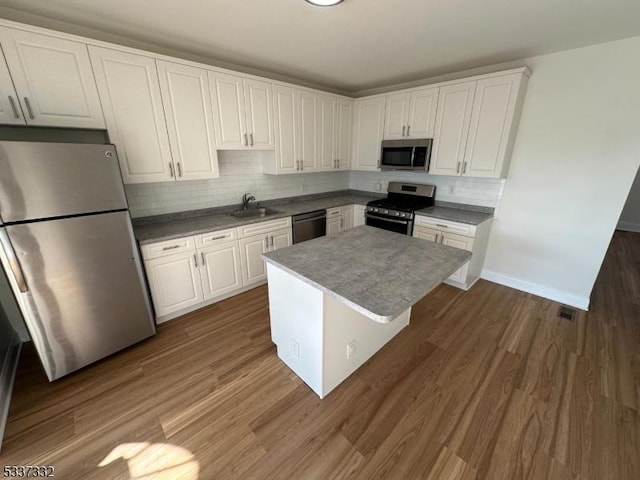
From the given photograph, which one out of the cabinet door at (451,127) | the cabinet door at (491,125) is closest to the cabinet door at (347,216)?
the cabinet door at (451,127)

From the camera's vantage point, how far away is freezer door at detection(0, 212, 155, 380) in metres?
1.68

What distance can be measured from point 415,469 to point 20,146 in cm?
297

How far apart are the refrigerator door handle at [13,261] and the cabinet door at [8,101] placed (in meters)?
0.84

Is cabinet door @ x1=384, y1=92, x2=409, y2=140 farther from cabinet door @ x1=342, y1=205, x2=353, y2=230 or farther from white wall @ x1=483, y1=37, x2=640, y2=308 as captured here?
white wall @ x1=483, y1=37, x2=640, y2=308

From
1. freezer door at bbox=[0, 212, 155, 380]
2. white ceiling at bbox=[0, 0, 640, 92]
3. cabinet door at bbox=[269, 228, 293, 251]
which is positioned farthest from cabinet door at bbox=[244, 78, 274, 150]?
freezer door at bbox=[0, 212, 155, 380]

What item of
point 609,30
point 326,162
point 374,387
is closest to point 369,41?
point 326,162

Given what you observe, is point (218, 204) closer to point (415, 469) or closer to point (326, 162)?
point (326, 162)

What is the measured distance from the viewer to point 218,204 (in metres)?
3.25

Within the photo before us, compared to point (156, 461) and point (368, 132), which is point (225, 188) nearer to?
point (368, 132)

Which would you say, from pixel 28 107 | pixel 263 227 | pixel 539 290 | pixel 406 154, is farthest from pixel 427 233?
pixel 28 107

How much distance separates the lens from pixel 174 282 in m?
2.54

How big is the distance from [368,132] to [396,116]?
0.49 m

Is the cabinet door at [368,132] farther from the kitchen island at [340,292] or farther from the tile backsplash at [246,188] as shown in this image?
the kitchen island at [340,292]

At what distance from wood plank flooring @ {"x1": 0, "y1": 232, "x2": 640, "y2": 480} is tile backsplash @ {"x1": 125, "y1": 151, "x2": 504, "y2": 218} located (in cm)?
136
